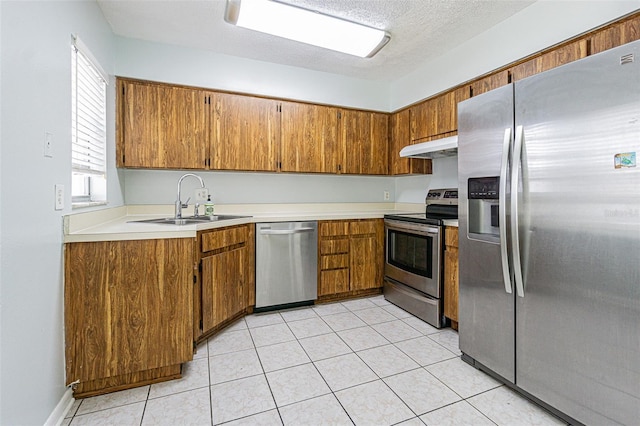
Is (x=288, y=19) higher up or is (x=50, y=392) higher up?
(x=288, y=19)

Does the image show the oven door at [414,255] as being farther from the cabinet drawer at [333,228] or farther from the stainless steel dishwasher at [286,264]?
the stainless steel dishwasher at [286,264]

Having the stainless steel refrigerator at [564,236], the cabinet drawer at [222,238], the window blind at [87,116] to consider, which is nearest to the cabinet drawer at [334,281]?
the cabinet drawer at [222,238]

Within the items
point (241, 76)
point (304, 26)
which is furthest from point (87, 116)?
point (304, 26)

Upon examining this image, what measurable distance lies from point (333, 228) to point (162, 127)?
6.25 ft

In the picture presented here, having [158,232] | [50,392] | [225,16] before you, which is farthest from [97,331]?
[225,16]

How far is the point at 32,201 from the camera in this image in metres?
1.35

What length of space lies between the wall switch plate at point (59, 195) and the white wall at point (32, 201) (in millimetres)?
33

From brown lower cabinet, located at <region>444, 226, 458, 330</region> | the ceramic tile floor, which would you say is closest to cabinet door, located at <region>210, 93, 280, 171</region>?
the ceramic tile floor

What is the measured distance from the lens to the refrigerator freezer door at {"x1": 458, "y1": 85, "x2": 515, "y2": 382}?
71.0 inches

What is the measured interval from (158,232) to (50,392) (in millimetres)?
903

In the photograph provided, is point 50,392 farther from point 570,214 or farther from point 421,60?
point 421,60

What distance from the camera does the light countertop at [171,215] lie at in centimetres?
176

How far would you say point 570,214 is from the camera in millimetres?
1475

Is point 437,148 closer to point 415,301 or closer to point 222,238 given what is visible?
point 415,301
